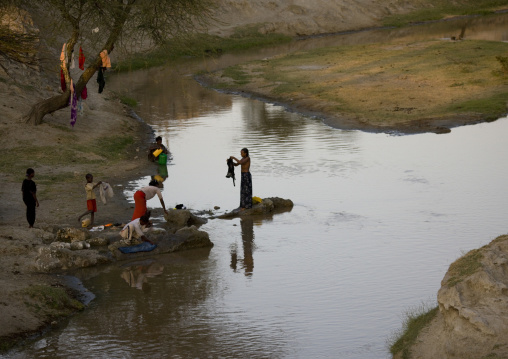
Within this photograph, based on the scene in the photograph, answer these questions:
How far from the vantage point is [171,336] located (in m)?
10.6

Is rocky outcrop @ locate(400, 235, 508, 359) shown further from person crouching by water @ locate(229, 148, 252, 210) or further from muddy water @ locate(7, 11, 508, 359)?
person crouching by water @ locate(229, 148, 252, 210)

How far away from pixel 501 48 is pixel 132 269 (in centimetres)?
2929

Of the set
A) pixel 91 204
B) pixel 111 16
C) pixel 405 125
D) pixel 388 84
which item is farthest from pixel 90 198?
pixel 388 84

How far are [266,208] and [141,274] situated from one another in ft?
13.8

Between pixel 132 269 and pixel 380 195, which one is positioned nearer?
pixel 132 269

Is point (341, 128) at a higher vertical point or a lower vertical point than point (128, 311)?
higher

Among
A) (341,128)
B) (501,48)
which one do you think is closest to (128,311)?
(341,128)

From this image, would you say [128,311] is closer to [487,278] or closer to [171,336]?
[171,336]

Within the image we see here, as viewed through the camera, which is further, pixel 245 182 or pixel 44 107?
pixel 44 107

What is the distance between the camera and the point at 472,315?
823 cm

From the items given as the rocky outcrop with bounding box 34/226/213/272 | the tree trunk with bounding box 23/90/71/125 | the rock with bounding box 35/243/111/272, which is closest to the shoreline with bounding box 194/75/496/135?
the tree trunk with bounding box 23/90/71/125

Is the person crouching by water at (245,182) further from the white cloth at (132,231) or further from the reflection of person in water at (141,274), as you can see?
the reflection of person in water at (141,274)

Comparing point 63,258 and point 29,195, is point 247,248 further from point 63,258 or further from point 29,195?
point 29,195

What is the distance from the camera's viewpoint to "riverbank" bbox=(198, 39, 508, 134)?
88.7 feet
